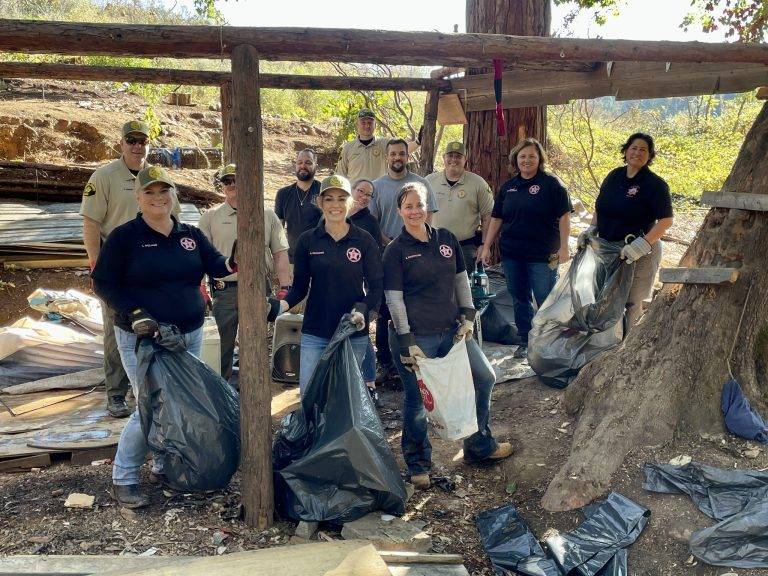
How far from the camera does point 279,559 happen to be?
293 cm

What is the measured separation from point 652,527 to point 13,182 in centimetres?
926

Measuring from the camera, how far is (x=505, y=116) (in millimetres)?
7027

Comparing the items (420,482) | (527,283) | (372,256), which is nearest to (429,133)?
(527,283)

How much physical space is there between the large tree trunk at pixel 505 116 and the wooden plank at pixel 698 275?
3206 mm

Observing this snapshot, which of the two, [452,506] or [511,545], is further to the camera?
[452,506]

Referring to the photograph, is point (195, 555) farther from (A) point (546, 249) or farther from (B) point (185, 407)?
(A) point (546, 249)

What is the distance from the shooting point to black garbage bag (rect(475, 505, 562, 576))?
328cm

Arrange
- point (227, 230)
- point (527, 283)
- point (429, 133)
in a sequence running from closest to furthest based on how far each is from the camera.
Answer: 1. point (227, 230)
2. point (527, 283)
3. point (429, 133)

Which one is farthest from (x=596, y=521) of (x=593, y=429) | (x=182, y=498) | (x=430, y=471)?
(x=182, y=498)

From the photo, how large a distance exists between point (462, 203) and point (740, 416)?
263 cm

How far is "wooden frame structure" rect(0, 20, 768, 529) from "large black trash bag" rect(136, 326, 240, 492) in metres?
0.17

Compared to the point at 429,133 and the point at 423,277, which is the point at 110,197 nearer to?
the point at 423,277

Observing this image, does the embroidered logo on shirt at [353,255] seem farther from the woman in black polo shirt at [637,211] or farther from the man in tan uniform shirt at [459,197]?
the woman in black polo shirt at [637,211]

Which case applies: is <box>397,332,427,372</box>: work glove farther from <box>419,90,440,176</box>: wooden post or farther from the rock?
<box>419,90,440,176</box>: wooden post
